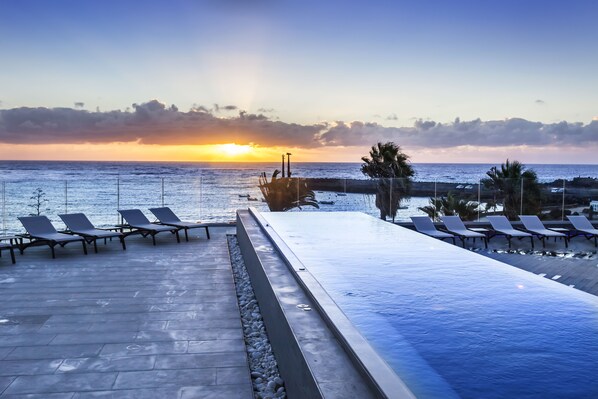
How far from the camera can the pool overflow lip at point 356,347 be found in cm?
210

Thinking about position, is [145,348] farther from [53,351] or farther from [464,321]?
[464,321]

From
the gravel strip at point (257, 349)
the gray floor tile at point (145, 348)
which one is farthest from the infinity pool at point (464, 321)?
the gray floor tile at point (145, 348)

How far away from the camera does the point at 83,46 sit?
1084cm

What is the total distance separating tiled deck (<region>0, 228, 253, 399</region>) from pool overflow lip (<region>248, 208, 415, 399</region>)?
64 centimetres

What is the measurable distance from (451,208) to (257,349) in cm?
906

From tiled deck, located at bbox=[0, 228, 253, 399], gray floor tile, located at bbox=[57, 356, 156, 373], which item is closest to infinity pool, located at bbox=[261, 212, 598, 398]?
tiled deck, located at bbox=[0, 228, 253, 399]

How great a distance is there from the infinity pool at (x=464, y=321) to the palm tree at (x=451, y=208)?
17.0 ft

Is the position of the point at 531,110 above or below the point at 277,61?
below

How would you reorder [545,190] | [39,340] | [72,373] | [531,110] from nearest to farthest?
[72,373], [39,340], [545,190], [531,110]

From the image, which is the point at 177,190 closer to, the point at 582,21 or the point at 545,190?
the point at 545,190

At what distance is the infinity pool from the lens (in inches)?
108

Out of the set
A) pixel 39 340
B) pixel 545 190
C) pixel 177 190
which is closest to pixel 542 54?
pixel 545 190

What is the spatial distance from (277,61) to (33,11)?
550 cm

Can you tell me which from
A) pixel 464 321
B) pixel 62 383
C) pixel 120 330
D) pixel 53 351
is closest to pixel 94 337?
pixel 120 330
